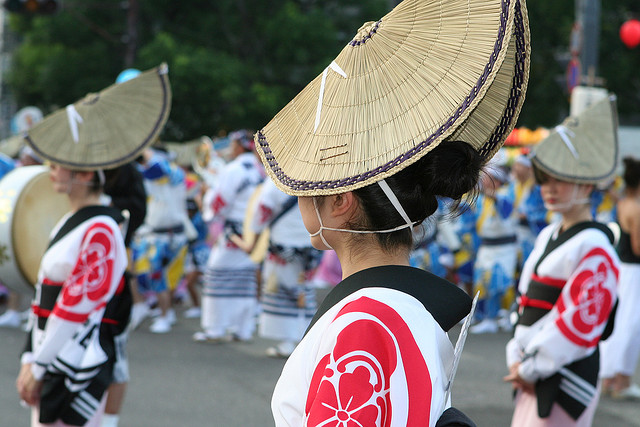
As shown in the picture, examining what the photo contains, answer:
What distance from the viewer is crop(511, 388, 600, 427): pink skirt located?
3.55 m

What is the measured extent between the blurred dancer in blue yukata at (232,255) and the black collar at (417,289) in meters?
6.40

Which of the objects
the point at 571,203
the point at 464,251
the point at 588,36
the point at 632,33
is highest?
the point at 632,33

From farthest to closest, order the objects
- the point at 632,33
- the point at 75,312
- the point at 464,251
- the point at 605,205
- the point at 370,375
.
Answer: the point at 632,33 < the point at 605,205 < the point at 464,251 < the point at 75,312 < the point at 370,375

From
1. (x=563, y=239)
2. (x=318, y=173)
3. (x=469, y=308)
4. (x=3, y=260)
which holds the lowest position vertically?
(x=3, y=260)

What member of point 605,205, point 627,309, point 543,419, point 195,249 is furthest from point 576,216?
point 605,205

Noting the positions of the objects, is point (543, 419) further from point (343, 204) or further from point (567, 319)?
point (343, 204)

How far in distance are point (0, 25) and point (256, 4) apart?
37.3 feet

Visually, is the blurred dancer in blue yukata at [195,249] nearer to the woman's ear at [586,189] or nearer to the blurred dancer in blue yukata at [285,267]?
the blurred dancer in blue yukata at [285,267]

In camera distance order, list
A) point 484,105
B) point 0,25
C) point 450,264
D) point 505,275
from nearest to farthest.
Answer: point 484,105, point 505,275, point 450,264, point 0,25

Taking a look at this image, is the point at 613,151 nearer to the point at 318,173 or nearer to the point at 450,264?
the point at 318,173

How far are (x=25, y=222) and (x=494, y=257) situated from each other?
19.6ft

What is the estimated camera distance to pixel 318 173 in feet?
5.07

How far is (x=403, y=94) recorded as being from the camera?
1554mm

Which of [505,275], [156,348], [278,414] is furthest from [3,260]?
[505,275]
